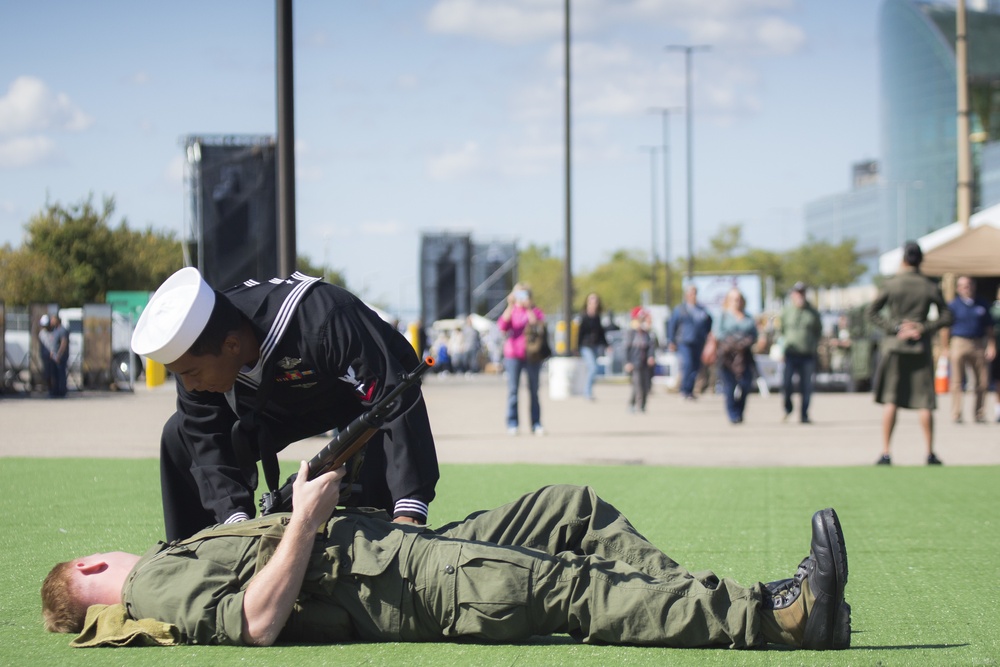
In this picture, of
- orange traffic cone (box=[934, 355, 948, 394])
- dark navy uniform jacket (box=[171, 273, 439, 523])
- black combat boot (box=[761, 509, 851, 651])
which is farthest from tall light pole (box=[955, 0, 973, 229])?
black combat boot (box=[761, 509, 851, 651])

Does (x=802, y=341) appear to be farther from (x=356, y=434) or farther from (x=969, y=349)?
(x=356, y=434)

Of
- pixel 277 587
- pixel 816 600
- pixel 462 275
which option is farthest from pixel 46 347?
pixel 816 600

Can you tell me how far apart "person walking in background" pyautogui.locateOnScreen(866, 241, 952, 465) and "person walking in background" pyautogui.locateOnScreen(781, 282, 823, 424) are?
566 centimetres

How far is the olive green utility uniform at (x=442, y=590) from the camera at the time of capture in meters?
3.69

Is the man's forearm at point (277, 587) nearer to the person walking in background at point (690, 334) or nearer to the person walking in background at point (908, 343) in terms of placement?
the person walking in background at point (908, 343)

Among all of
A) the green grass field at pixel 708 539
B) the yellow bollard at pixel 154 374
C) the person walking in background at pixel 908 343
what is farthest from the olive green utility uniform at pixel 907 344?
the yellow bollard at pixel 154 374

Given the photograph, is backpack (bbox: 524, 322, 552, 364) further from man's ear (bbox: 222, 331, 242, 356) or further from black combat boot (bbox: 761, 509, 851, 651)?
black combat boot (bbox: 761, 509, 851, 651)

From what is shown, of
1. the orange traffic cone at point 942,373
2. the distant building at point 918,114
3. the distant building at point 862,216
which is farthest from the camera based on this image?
the distant building at point 862,216

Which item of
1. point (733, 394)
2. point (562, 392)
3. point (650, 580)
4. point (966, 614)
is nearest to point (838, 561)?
point (650, 580)

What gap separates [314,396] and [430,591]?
3.21 ft

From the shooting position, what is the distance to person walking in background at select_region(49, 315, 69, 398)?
938 inches

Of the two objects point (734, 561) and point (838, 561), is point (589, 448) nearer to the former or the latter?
point (734, 561)

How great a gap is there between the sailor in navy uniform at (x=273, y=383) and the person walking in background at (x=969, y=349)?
44.4 feet

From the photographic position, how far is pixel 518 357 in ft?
49.0
